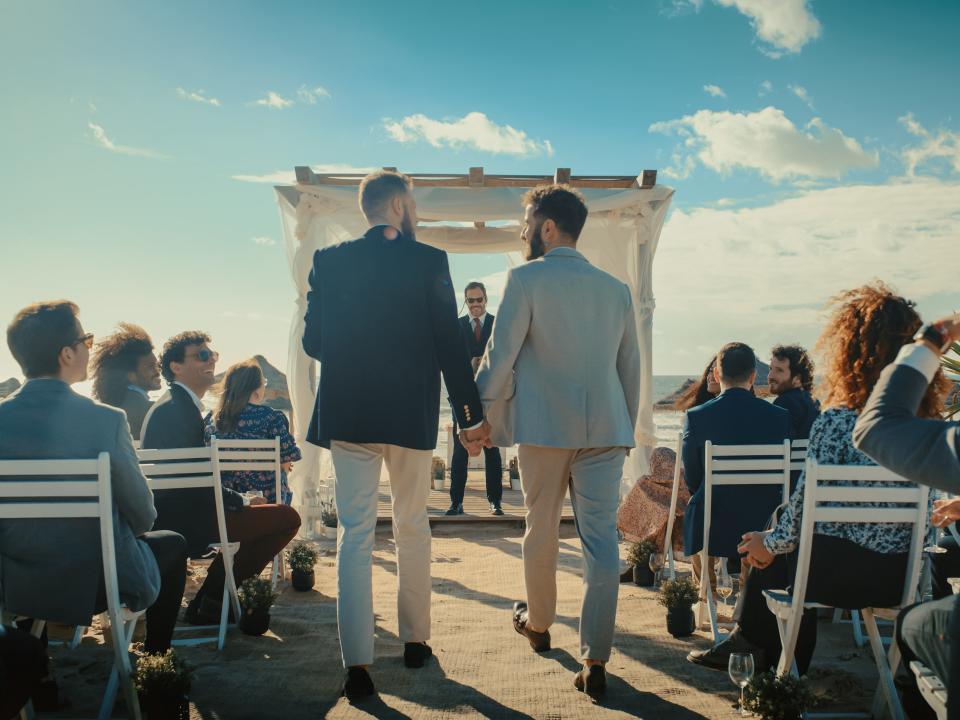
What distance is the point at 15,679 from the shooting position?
184 cm

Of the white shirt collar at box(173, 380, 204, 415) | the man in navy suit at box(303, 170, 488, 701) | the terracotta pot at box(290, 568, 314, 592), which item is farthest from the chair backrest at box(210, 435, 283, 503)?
the man in navy suit at box(303, 170, 488, 701)

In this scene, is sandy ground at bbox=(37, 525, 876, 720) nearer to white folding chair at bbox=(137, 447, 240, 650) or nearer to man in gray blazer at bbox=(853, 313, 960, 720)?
white folding chair at bbox=(137, 447, 240, 650)

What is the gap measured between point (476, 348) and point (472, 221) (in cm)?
121

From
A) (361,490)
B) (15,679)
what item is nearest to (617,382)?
(361,490)

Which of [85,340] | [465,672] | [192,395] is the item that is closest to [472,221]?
[192,395]

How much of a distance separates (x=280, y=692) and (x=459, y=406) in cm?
115

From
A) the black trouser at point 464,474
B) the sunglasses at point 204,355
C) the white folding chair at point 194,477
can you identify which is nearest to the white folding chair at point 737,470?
the white folding chair at point 194,477

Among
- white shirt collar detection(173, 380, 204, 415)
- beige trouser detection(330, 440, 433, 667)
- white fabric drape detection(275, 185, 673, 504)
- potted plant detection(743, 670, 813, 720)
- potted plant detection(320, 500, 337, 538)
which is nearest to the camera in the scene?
potted plant detection(743, 670, 813, 720)

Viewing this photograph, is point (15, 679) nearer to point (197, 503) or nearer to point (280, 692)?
point (280, 692)

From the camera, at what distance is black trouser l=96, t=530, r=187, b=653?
2736 mm

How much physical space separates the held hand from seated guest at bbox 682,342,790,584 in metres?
0.94

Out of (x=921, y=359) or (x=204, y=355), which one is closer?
(x=921, y=359)

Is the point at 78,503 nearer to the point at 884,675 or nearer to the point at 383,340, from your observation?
the point at 383,340

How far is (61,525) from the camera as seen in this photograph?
2303 millimetres
